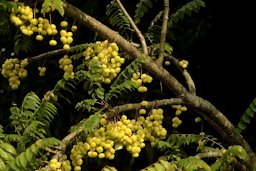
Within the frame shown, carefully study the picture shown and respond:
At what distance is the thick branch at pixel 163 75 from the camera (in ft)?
7.89

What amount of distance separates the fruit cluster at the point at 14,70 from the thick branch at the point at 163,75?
0.41 metres

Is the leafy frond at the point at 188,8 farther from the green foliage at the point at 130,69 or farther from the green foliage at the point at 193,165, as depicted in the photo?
the green foliage at the point at 193,165

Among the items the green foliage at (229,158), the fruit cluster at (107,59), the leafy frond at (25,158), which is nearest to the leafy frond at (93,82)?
the fruit cluster at (107,59)

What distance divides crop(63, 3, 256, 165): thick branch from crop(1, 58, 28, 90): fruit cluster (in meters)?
0.41

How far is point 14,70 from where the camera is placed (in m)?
2.66

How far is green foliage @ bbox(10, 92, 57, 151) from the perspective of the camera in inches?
91.8

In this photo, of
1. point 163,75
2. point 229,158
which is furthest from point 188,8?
Result: point 229,158

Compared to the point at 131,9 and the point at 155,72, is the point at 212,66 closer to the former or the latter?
the point at 131,9

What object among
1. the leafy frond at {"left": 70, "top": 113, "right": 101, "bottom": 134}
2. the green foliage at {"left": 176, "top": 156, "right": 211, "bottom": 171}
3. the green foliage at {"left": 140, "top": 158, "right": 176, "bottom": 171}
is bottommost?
the green foliage at {"left": 176, "top": 156, "right": 211, "bottom": 171}

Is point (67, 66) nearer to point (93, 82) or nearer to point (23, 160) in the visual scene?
point (93, 82)

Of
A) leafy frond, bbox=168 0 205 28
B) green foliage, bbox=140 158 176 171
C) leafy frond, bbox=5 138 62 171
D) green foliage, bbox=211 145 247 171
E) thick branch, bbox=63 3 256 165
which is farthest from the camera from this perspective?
leafy frond, bbox=168 0 205 28

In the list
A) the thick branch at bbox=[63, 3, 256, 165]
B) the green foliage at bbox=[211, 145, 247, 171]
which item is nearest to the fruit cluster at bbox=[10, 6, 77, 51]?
the thick branch at bbox=[63, 3, 256, 165]

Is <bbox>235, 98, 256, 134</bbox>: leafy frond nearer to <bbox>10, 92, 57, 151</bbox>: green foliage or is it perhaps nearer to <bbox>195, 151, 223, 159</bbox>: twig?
Answer: <bbox>195, 151, 223, 159</bbox>: twig

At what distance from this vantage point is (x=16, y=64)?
2.66 metres
